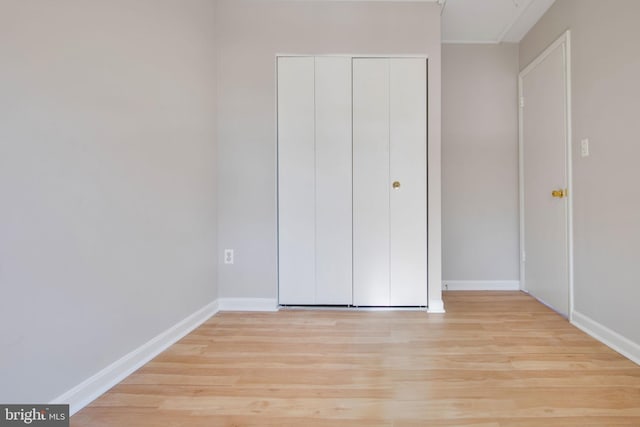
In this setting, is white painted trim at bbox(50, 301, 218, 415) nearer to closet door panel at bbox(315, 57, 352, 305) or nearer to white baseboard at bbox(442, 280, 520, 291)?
closet door panel at bbox(315, 57, 352, 305)

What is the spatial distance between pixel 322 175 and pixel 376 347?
131cm

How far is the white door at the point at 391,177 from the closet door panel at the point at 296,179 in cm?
37

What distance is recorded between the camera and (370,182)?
2.30 m

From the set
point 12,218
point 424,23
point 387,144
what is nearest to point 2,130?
point 12,218

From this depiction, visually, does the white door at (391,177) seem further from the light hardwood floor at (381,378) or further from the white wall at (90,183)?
the white wall at (90,183)

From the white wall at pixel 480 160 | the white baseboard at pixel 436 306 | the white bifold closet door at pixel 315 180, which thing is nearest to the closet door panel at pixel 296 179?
the white bifold closet door at pixel 315 180

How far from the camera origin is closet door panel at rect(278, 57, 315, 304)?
2311mm

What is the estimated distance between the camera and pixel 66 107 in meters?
1.15

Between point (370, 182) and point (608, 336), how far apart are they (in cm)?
177

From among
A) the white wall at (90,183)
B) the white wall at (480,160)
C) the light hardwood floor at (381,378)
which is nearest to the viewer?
the white wall at (90,183)

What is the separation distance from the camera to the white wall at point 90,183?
3.25 ft

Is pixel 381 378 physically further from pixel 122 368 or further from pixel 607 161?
pixel 607 161

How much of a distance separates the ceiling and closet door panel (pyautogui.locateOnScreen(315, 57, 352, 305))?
104 cm

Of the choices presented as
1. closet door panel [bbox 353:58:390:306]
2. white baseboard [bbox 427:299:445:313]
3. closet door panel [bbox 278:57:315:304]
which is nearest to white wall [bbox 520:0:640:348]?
white baseboard [bbox 427:299:445:313]
